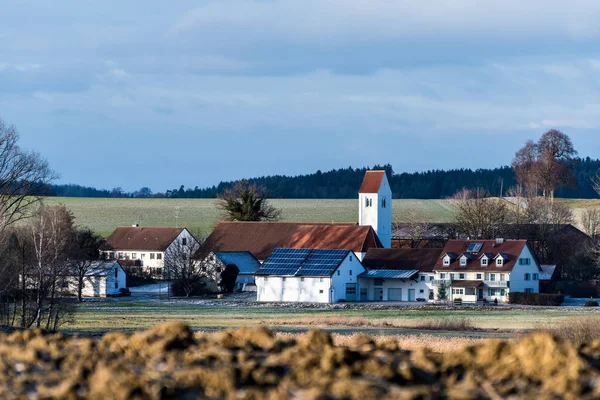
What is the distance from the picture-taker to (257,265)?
102125 mm

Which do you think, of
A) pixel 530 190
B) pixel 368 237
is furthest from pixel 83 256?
pixel 530 190

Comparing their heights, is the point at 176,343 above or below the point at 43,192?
below

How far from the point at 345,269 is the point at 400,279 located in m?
4.89

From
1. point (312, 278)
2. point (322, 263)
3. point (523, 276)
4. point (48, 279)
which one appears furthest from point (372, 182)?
point (48, 279)

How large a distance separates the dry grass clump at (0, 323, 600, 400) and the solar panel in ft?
251

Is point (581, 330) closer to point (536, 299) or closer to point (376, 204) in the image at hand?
point (536, 299)

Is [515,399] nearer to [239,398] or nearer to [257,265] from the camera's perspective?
[239,398]

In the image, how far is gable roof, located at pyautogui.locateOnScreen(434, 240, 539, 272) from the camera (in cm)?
8756

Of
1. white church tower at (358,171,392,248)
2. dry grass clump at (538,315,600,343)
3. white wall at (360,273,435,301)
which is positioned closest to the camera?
dry grass clump at (538,315,600,343)

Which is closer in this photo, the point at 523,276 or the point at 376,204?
the point at 523,276

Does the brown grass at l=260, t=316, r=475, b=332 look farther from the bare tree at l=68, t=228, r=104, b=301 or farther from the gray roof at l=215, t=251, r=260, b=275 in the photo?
the gray roof at l=215, t=251, r=260, b=275

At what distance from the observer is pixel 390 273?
89.8 metres

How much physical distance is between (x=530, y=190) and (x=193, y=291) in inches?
1946

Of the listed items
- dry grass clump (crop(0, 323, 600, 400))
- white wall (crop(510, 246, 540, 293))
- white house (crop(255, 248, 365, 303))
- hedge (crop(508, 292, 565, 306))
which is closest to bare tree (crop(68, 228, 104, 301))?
white house (crop(255, 248, 365, 303))
